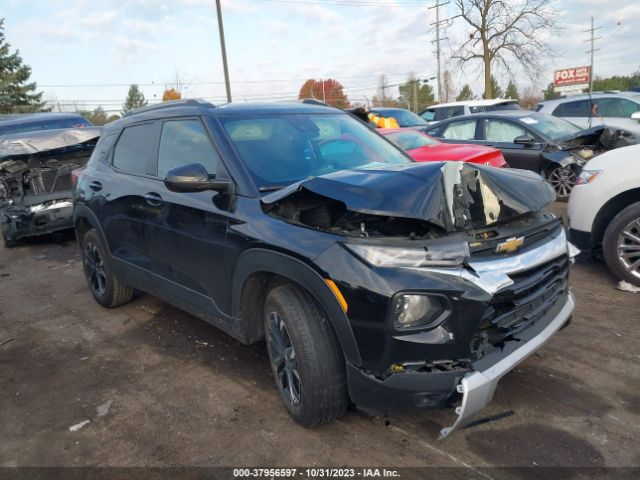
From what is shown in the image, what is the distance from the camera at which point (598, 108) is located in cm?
1125

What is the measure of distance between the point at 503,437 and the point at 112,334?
329 centimetres

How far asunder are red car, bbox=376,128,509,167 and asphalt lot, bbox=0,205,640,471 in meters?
2.31

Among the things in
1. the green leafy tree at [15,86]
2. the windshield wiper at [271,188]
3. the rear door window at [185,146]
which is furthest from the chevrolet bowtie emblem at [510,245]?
the green leafy tree at [15,86]

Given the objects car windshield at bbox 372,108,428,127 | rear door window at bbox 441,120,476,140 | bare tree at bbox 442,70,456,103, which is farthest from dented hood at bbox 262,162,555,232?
bare tree at bbox 442,70,456,103

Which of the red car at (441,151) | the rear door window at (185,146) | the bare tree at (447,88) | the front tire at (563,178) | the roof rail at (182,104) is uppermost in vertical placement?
the bare tree at (447,88)

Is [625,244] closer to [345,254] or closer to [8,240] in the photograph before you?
[345,254]

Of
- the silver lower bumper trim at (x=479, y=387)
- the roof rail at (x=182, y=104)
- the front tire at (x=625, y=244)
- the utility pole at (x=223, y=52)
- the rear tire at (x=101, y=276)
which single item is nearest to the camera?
the silver lower bumper trim at (x=479, y=387)

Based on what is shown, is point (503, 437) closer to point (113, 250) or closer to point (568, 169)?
point (113, 250)

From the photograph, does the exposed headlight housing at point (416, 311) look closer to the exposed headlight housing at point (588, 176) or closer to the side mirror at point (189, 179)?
the side mirror at point (189, 179)

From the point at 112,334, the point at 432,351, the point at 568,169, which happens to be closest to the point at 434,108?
the point at 568,169

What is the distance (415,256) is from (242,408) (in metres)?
1.55

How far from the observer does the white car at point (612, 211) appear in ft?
14.8

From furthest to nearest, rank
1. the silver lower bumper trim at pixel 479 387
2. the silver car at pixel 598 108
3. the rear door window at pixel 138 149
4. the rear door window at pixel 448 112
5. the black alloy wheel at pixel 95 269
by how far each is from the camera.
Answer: the rear door window at pixel 448 112
the silver car at pixel 598 108
the black alloy wheel at pixel 95 269
the rear door window at pixel 138 149
the silver lower bumper trim at pixel 479 387

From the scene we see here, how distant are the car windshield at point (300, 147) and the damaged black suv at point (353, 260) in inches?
0.5
